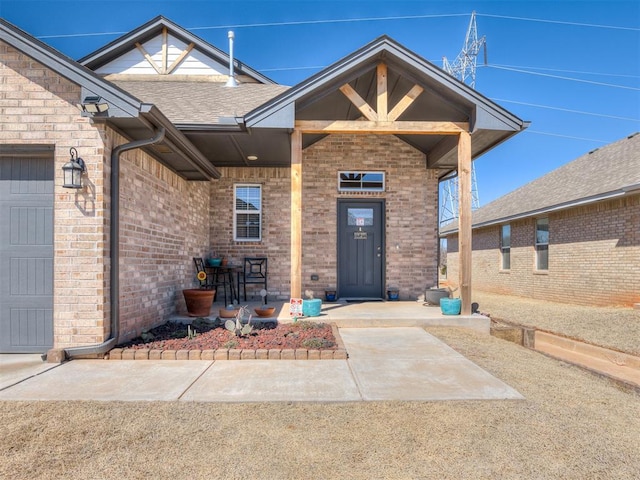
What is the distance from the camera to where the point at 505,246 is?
13.2 meters

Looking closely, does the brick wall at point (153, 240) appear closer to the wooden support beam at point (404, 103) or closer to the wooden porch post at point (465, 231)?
the wooden support beam at point (404, 103)

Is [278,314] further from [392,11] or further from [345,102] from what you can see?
[392,11]

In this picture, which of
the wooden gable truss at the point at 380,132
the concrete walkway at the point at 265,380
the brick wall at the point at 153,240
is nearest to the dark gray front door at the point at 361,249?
the wooden gable truss at the point at 380,132

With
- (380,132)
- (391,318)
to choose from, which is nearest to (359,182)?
(380,132)

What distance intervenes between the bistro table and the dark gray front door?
2.30m

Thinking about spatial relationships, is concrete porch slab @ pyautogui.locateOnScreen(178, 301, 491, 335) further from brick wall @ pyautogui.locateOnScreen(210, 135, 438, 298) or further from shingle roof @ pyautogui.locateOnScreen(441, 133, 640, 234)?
shingle roof @ pyautogui.locateOnScreen(441, 133, 640, 234)

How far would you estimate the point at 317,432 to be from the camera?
8.44ft

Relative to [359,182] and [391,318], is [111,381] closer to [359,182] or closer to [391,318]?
[391,318]

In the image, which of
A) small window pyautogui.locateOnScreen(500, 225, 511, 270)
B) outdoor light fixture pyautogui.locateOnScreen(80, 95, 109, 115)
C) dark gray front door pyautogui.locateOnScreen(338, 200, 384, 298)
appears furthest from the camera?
small window pyautogui.locateOnScreen(500, 225, 511, 270)

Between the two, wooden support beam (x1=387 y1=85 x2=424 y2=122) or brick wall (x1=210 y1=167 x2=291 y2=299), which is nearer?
wooden support beam (x1=387 y1=85 x2=424 y2=122)

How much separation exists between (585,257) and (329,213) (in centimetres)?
694

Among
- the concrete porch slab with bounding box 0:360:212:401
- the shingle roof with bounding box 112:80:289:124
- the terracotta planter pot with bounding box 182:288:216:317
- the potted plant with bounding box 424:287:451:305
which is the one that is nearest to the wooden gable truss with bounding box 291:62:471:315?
the potted plant with bounding box 424:287:451:305

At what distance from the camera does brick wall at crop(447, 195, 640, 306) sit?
8.26m

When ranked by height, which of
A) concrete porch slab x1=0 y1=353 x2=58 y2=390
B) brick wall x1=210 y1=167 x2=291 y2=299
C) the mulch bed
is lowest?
concrete porch slab x1=0 y1=353 x2=58 y2=390
